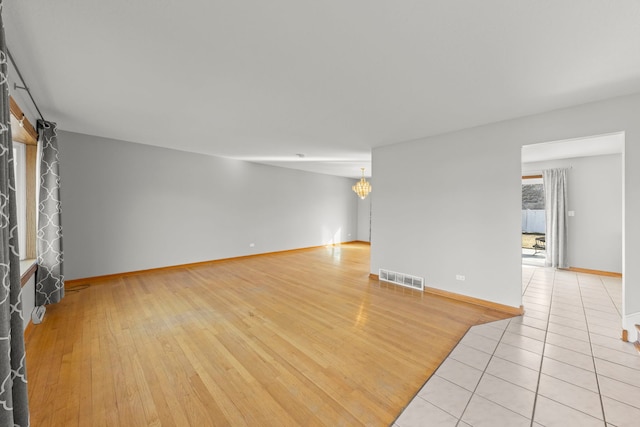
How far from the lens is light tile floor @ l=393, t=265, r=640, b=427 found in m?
1.65

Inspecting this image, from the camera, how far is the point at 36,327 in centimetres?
280

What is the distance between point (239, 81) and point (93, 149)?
12.7ft

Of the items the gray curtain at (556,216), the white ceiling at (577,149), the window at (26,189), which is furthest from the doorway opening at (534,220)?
the window at (26,189)

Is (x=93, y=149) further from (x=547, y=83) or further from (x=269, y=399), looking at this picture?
(x=547, y=83)

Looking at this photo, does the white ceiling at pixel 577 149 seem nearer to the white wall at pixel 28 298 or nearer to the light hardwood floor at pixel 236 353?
the light hardwood floor at pixel 236 353

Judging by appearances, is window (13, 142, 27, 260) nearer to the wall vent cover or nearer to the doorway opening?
the wall vent cover

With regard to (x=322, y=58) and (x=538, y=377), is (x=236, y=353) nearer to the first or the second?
(x=538, y=377)

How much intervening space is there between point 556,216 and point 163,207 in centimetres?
877

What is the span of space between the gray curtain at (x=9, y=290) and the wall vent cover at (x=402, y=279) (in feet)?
14.2

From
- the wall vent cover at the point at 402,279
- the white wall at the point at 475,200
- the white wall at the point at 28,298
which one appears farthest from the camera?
the wall vent cover at the point at 402,279

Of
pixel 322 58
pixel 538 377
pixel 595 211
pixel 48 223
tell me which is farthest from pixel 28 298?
pixel 595 211

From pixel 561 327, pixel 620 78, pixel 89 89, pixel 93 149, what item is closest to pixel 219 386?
pixel 89 89

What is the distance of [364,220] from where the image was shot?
10.1 metres

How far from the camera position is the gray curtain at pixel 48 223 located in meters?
3.33
